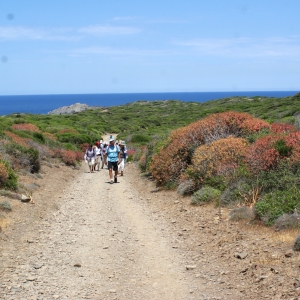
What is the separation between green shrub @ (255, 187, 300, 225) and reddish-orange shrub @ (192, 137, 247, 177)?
2918mm

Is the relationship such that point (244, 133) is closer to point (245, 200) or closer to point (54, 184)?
point (245, 200)

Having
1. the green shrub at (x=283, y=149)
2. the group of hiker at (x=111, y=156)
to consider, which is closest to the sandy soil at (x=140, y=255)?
the green shrub at (x=283, y=149)

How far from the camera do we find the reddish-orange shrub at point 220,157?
12.5 m

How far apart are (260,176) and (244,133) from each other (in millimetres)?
4772

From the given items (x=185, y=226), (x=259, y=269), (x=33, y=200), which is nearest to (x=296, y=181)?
(x=185, y=226)

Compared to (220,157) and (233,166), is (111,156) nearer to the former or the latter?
(220,157)

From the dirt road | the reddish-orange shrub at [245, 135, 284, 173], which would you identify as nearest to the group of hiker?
the dirt road

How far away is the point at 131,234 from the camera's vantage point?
32.2 ft

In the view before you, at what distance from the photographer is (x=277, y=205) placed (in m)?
9.02

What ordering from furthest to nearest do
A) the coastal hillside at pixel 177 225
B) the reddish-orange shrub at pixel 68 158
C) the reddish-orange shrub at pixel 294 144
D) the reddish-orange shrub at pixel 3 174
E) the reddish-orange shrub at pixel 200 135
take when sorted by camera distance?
the reddish-orange shrub at pixel 68 158, the reddish-orange shrub at pixel 200 135, the reddish-orange shrub at pixel 3 174, the reddish-orange shrub at pixel 294 144, the coastal hillside at pixel 177 225

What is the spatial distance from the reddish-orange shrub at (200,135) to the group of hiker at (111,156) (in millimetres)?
2850

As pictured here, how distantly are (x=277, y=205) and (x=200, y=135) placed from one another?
695 cm

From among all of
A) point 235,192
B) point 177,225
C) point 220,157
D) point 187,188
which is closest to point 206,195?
point 235,192

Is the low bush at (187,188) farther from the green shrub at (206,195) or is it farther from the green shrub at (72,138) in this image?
the green shrub at (72,138)
